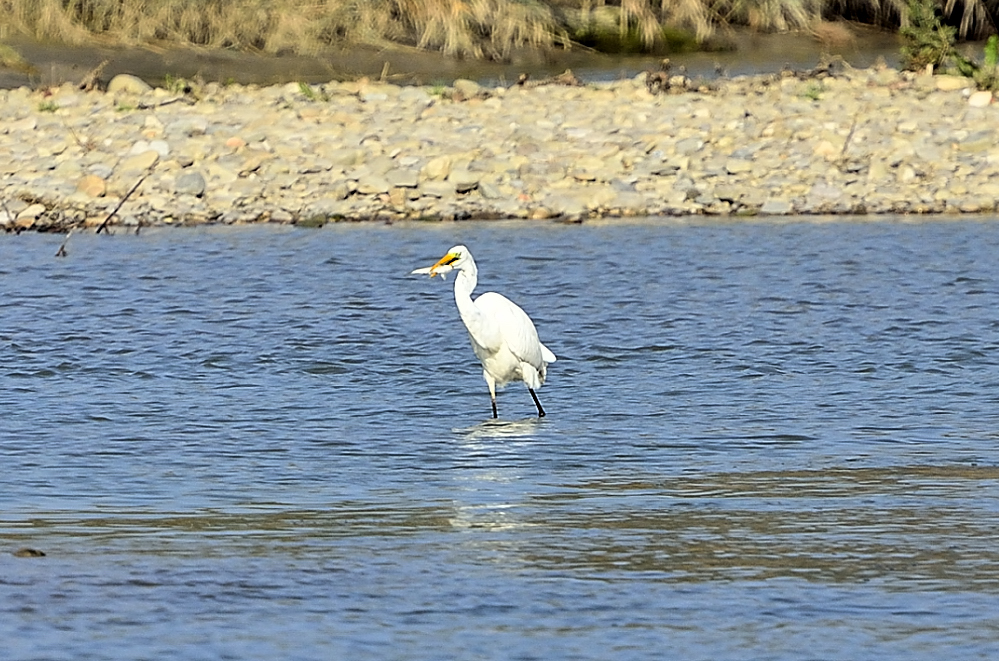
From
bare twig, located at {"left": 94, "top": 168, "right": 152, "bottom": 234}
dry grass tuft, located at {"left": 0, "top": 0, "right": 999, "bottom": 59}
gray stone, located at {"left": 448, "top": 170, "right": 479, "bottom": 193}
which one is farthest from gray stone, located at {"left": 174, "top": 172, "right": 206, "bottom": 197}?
dry grass tuft, located at {"left": 0, "top": 0, "right": 999, "bottom": 59}

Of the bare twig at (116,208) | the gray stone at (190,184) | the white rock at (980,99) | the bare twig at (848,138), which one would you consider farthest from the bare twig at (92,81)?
the white rock at (980,99)

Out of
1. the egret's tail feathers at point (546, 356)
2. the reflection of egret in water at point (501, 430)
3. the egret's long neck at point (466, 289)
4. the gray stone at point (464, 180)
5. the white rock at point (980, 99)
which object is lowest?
the gray stone at point (464, 180)

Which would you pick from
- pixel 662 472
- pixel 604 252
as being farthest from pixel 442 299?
pixel 662 472

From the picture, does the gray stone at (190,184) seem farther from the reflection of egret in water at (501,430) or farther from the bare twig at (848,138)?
the reflection of egret in water at (501,430)

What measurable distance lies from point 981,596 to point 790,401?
3.96m

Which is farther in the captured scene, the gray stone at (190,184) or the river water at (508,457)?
the gray stone at (190,184)

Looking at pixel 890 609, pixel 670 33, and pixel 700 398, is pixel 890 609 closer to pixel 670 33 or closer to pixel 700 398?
pixel 700 398

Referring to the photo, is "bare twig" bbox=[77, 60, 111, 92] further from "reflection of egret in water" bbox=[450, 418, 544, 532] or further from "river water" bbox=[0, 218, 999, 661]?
"reflection of egret in water" bbox=[450, 418, 544, 532]

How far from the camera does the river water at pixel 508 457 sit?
515 cm

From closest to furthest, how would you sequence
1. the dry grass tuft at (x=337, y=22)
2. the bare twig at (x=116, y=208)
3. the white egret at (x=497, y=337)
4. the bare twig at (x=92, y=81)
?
the white egret at (x=497, y=337), the bare twig at (x=116, y=208), the bare twig at (x=92, y=81), the dry grass tuft at (x=337, y=22)

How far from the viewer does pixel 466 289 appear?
9.68 m

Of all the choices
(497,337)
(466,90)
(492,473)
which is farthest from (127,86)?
(492,473)

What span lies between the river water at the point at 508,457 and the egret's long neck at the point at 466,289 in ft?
1.61

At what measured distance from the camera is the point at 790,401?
923 centimetres
